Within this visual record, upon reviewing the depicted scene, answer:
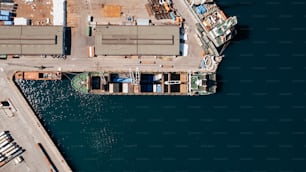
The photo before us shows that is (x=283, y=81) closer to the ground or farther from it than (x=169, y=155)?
farther from it

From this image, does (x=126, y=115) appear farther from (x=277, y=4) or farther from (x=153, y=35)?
(x=277, y=4)

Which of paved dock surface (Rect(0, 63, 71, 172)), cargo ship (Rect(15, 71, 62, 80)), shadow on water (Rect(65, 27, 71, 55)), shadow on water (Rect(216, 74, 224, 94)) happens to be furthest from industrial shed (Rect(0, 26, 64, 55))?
shadow on water (Rect(216, 74, 224, 94))

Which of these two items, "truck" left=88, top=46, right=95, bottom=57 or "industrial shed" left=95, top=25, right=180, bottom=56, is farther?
"truck" left=88, top=46, right=95, bottom=57

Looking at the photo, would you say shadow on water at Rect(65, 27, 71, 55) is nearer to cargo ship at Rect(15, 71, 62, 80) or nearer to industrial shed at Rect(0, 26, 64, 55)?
industrial shed at Rect(0, 26, 64, 55)

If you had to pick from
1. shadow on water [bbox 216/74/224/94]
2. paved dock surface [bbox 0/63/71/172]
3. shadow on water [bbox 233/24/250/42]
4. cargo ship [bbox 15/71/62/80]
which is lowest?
paved dock surface [bbox 0/63/71/172]

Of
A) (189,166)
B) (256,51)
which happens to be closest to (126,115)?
(189,166)

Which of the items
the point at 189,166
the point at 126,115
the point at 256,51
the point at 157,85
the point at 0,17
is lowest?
the point at 189,166
